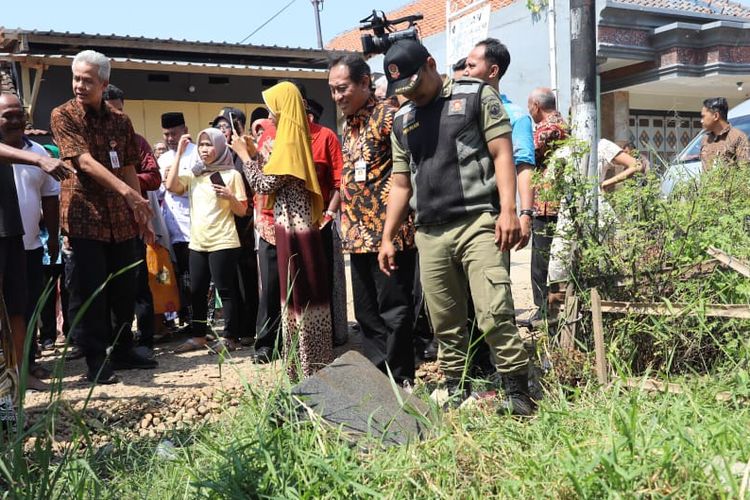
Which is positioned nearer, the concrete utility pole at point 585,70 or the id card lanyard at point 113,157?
the concrete utility pole at point 585,70

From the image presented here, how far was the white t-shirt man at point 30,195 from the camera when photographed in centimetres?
466

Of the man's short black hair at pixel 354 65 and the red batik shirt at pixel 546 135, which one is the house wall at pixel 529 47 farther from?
the man's short black hair at pixel 354 65

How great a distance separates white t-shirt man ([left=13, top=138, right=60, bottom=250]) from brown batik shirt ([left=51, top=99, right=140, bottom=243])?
0.36 m

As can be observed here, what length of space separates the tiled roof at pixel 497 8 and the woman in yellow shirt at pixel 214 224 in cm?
→ 1166

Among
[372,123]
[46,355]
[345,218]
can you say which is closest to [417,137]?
[372,123]

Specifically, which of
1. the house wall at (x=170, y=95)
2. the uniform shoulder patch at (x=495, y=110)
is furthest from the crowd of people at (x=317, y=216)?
the house wall at (x=170, y=95)

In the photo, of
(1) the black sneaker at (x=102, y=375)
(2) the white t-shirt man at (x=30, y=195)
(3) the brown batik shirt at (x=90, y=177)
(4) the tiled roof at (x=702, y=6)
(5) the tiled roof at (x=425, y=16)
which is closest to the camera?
(3) the brown batik shirt at (x=90, y=177)

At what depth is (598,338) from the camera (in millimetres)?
Answer: 3355

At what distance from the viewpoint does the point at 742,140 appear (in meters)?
6.18

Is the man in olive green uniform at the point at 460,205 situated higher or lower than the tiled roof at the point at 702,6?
lower

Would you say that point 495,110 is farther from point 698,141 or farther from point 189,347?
Answer: point 698,141

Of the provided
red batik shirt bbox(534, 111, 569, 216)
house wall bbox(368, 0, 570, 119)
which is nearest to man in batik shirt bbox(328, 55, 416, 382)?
red batik shirt bbox(534, 111, 569, 216)

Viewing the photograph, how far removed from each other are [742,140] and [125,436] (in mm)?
5589

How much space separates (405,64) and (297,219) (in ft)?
3.89
